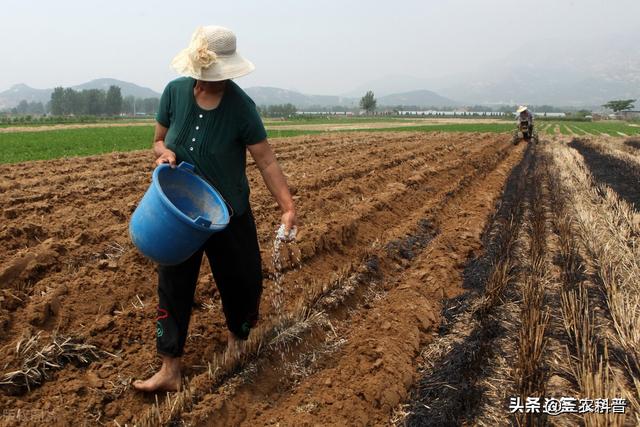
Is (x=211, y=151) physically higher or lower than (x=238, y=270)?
higher

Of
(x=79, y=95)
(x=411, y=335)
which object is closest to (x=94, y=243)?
(x=411, y=335)

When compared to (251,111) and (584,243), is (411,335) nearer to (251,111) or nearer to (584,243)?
(251,111)

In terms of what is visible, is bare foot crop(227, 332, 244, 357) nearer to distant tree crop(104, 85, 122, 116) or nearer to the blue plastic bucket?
the blue plastic bucket

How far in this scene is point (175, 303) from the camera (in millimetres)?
2646

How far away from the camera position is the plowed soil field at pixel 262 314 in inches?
102

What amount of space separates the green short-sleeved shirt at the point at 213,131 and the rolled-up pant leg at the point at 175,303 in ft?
1.44

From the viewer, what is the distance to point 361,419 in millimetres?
2529

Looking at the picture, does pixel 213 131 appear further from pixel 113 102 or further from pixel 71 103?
pixel 71 103

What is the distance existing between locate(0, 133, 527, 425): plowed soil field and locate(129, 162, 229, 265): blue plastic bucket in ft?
2.68

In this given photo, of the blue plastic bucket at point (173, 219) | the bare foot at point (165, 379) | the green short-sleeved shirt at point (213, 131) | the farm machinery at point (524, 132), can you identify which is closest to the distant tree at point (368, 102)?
the farm machinery at point (524, 132)

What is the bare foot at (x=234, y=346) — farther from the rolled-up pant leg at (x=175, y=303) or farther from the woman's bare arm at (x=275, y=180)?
the woman's bare arm at (x=275, y=180)

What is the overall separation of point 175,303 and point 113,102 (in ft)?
390

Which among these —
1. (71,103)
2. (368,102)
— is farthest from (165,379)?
(71,103)

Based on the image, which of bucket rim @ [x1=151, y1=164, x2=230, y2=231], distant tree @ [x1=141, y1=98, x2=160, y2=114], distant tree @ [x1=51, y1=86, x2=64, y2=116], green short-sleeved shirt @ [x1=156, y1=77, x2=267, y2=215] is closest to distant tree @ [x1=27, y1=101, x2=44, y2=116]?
distant tree @ [x1=141, y1=98, x2=160, y2=114]
